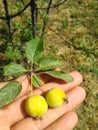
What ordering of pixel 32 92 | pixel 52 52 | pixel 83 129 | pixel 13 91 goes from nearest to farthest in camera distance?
pixel 13 91
pixel 32 92
pixel 83 129
pixel 52 52

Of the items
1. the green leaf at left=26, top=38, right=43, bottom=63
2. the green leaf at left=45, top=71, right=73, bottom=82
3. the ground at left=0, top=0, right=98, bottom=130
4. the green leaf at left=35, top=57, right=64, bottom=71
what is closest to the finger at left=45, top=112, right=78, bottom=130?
the green leaf at left=45, top=71, right=73, bottom=82

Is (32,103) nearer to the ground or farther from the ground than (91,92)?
farther from the ground

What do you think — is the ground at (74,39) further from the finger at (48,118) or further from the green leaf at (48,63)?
the finger at (48,118)

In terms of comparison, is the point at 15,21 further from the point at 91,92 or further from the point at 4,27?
the point at 91,92

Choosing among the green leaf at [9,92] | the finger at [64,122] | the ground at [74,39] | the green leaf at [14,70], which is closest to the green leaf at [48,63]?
the green leaf at [14,70]

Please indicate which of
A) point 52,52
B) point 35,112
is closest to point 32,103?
point 35,112

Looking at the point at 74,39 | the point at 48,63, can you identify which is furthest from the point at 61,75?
the point at 74,39
